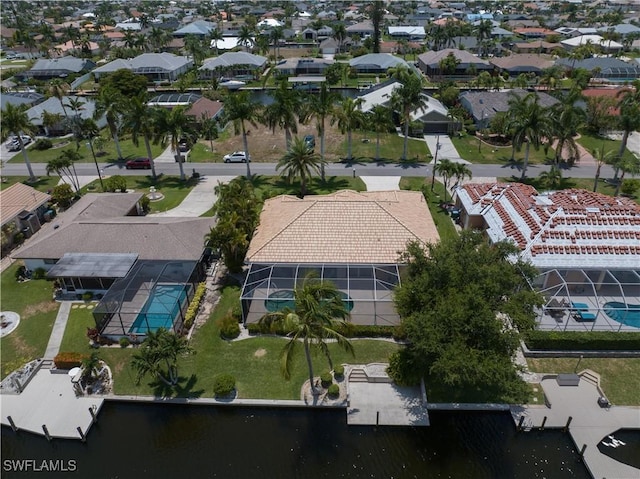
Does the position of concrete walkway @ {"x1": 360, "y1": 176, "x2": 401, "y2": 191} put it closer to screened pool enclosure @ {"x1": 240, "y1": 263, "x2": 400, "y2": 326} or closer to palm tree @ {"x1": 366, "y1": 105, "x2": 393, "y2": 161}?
palm tree @ {"x1": 366, "y1": 105, "x2": 393, "y2": 161}

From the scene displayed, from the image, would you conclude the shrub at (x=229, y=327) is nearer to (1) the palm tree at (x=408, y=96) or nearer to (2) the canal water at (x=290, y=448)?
(2) the canal water at (x=290, y=448)

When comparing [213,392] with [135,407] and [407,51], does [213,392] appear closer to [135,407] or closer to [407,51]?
[135,407]

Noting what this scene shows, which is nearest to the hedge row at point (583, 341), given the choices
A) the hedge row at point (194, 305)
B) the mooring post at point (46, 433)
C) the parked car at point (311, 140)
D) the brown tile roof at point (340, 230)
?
the brown tile roof at point (340, 230)

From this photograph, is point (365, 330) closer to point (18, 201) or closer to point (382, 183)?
point (382, 183)

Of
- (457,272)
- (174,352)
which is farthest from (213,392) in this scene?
(457,272)

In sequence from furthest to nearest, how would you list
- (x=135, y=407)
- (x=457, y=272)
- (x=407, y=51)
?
(x=407, y=51) < (x=135, y=407) < (x=457, y=272)

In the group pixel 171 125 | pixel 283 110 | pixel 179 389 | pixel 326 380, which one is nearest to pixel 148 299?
pixel 179 389

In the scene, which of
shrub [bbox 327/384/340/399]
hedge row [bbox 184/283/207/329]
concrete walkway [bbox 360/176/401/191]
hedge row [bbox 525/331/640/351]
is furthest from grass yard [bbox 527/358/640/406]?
concrete walkway [bbox 360/176/401/191]
